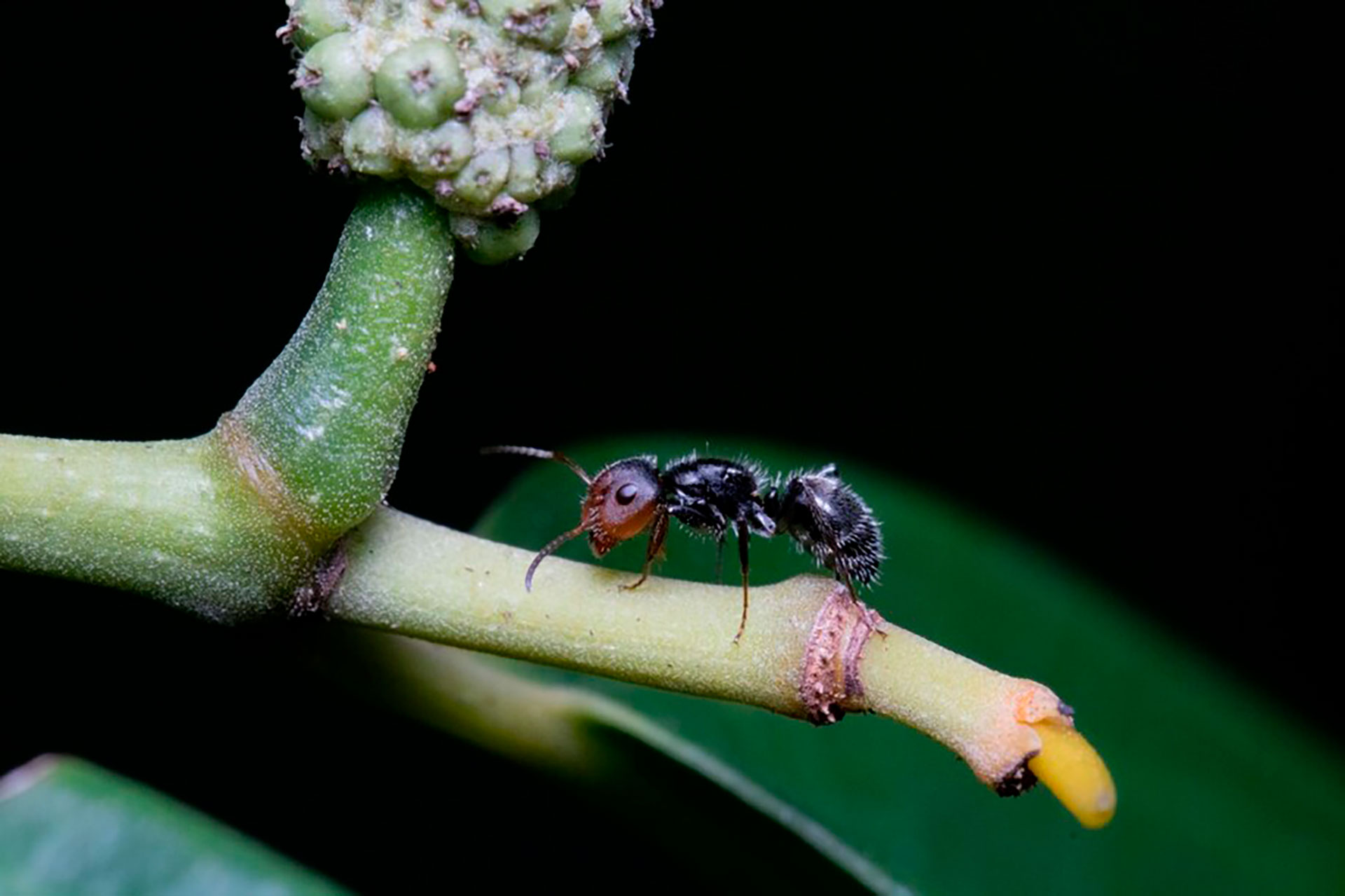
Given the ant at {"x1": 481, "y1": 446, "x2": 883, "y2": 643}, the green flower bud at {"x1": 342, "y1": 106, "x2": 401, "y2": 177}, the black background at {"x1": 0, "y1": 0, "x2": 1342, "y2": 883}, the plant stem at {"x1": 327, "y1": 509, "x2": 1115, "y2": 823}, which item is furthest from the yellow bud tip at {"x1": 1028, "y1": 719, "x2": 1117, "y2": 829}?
the black background at {"x1": 0, "y1": 0, "x2": 1342, "y2": 883}

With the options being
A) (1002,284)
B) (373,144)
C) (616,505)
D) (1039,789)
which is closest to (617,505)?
(616,505)

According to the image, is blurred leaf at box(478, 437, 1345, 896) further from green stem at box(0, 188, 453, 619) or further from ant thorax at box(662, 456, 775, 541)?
green stem at box(0, 188, 453, 619)

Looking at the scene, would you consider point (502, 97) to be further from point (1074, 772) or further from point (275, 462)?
point (1074, 772)

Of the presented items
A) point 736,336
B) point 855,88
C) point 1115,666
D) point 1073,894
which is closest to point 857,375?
point 736,336

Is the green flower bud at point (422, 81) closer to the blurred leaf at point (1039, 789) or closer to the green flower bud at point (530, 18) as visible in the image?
the green flower bud at point (530, 18)

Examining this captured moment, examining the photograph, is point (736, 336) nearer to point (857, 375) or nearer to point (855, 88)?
point (857, 375)
